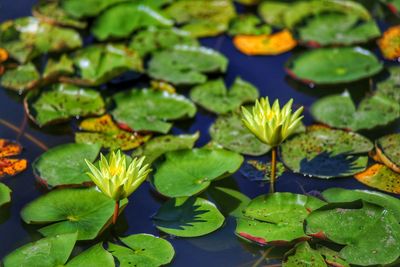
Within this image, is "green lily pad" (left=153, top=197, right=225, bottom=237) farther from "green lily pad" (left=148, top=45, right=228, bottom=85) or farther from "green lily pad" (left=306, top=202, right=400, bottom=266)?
"green lily pad" (left=148, top=45, right=228, bottom=85)

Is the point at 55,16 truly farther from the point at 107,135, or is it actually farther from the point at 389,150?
the point at 389,150

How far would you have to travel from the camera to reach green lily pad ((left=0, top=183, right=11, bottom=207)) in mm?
3404

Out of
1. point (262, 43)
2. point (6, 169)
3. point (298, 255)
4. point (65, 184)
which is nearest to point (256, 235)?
point (298, 255)

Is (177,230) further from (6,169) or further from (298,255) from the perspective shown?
(6,169)

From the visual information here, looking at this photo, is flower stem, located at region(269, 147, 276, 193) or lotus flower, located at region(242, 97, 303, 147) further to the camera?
flower stem, located at region(269, 147, 276, 193)

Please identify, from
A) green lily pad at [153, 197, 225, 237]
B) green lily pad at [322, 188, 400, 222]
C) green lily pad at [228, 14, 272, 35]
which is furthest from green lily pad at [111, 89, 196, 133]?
green lily pad at [322, 188, 400, 222]

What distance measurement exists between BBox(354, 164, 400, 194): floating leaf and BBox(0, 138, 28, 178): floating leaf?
1755 millimetres

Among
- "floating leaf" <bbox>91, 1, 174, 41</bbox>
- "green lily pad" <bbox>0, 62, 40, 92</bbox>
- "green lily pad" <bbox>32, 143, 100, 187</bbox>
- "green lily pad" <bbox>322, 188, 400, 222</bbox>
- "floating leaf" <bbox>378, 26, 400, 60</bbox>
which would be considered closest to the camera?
"green lily pad" <bbox>322, 188, 400, 222</bbox>

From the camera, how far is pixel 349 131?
3.90 meters

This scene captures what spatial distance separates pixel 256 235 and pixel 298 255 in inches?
8.3

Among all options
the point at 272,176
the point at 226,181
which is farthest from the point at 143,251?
the point at 272,176

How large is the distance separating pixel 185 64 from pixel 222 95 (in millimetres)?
388

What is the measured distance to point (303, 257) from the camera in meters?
3.13

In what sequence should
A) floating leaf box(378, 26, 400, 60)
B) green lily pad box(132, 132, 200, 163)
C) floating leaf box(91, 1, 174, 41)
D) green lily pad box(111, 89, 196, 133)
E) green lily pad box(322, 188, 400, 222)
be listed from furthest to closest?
floating leaf box(91, 1, 174, 41) → floating leaf box(378, 26, 400, 60) → green lily pad box(111, 89, 196, 133) → green lily pad box(132, 132, 200, 163) → green lily pad box(322, 188, 400, 222)
